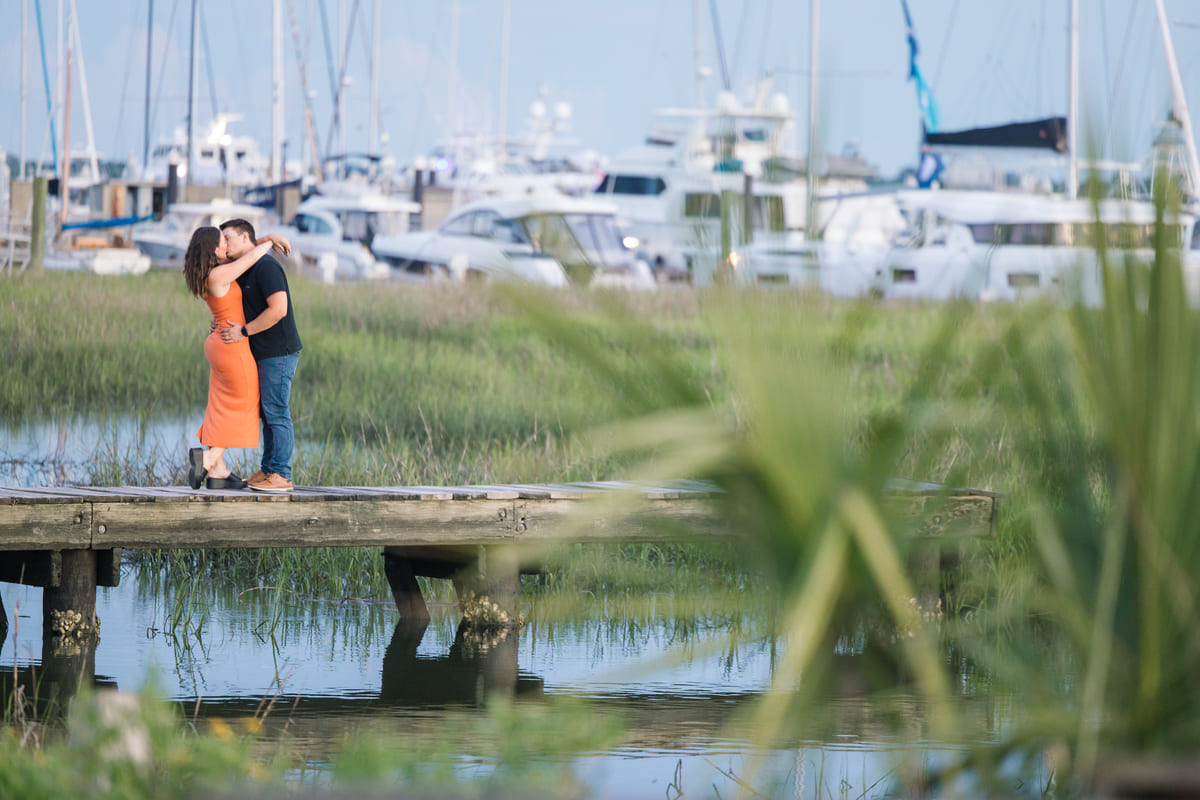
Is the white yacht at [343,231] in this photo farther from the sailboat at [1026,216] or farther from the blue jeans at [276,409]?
the blue jeans at [276,409]

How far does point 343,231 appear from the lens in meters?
35.6

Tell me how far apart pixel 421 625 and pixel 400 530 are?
87 centimetres

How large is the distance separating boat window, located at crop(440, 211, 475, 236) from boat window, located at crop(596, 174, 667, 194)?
24.9 feet

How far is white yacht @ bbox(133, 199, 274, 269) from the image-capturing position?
3181 centimetres

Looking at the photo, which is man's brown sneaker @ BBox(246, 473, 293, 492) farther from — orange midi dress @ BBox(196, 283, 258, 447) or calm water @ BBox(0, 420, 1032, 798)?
calm water @ BBox(0, 420, 1032, 798)

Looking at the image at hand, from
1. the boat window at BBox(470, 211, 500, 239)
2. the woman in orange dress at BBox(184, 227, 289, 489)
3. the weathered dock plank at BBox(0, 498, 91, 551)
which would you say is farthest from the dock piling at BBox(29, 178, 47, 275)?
the weathered dock plank at BBox(0, 498, 91, 551)

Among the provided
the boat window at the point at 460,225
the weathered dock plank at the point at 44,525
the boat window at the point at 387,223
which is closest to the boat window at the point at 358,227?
the boat window at the point at 387,223

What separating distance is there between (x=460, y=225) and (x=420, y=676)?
24.0 meters

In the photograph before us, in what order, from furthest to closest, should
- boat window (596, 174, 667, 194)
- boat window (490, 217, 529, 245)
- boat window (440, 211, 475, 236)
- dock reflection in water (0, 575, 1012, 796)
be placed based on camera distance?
boat window (596, 174, 667, 194) → boat window (440, 211, 475, 236) → boat window (490, 217, 529, 245) → dock reflection in water (0, 575, 1012, 796)

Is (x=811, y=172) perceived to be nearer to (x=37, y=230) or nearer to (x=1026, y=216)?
(x=37, y=230)

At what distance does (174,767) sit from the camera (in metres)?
2.90

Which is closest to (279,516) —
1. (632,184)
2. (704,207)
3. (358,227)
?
(704,207)

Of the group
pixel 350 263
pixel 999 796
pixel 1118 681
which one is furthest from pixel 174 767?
pixel 350 263

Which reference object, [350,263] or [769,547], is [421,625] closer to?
[769,547]
